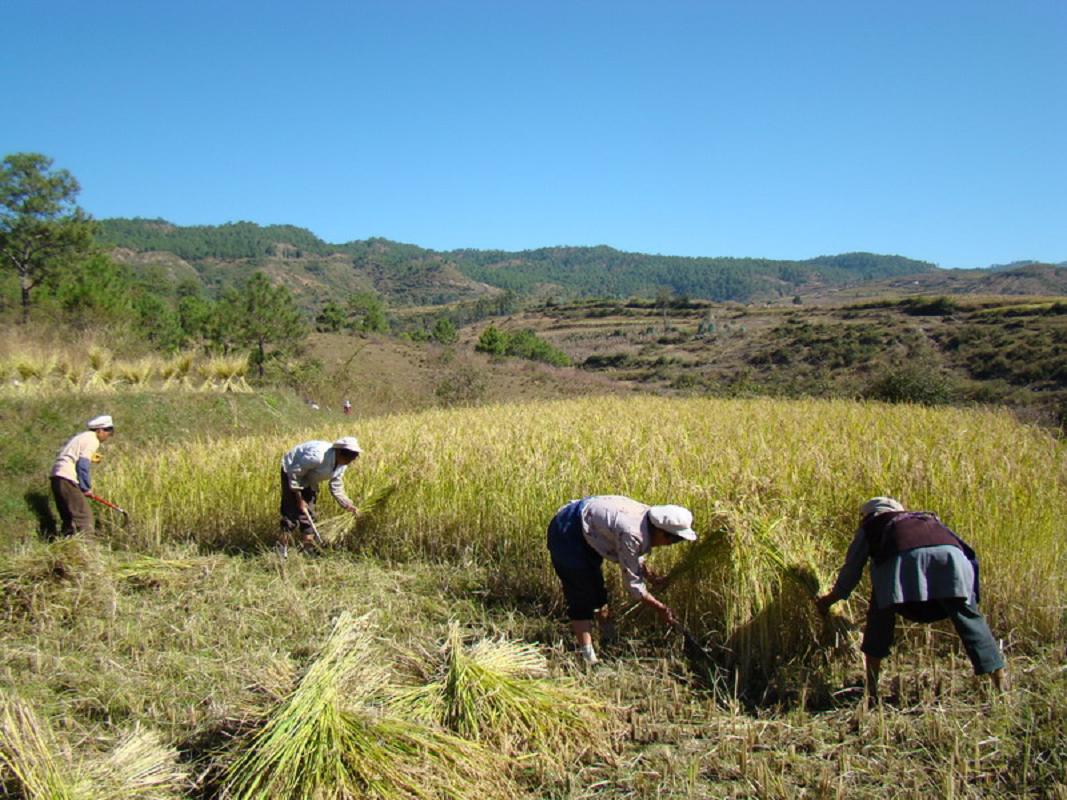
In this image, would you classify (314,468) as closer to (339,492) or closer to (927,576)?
(339,492)

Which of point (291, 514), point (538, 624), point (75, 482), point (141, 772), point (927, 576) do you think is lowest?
point (538, 624)

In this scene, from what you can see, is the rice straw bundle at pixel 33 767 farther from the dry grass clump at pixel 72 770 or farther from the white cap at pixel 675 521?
the white cap at pixel 675 521

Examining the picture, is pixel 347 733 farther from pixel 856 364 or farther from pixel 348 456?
pixel 856 364

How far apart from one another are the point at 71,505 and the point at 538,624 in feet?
18.2

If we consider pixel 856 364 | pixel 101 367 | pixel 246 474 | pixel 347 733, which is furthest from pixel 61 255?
pixel 856 364

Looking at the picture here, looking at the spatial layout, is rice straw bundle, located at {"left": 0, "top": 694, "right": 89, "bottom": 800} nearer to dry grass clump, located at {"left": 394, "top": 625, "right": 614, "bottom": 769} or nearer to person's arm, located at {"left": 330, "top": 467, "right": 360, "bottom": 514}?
dry grass clump, located at {"left": 394, "top": 625, "right": 614, "bottom": 769}

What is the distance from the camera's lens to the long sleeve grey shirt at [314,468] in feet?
20.5

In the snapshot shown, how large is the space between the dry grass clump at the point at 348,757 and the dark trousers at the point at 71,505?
5.42m

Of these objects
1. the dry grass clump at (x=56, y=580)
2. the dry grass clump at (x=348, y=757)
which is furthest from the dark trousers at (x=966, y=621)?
the dry grass clump at (x=56, y=580)

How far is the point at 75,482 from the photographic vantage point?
712 cm

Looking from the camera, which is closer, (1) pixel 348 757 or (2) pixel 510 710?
(1) pixel 348 757

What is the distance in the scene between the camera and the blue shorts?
424 centimetres

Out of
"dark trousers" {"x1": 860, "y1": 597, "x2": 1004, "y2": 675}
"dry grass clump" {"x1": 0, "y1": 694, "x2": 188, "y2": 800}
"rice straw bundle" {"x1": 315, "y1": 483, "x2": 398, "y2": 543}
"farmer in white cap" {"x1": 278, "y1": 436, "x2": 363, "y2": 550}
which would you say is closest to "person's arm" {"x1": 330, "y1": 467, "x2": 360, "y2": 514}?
"farmer in white cap" {"x1": 278, "y1": 436, "x2": 363, "y2": 550}

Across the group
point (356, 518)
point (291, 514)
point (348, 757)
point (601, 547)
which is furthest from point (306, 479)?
point (348, 757)
